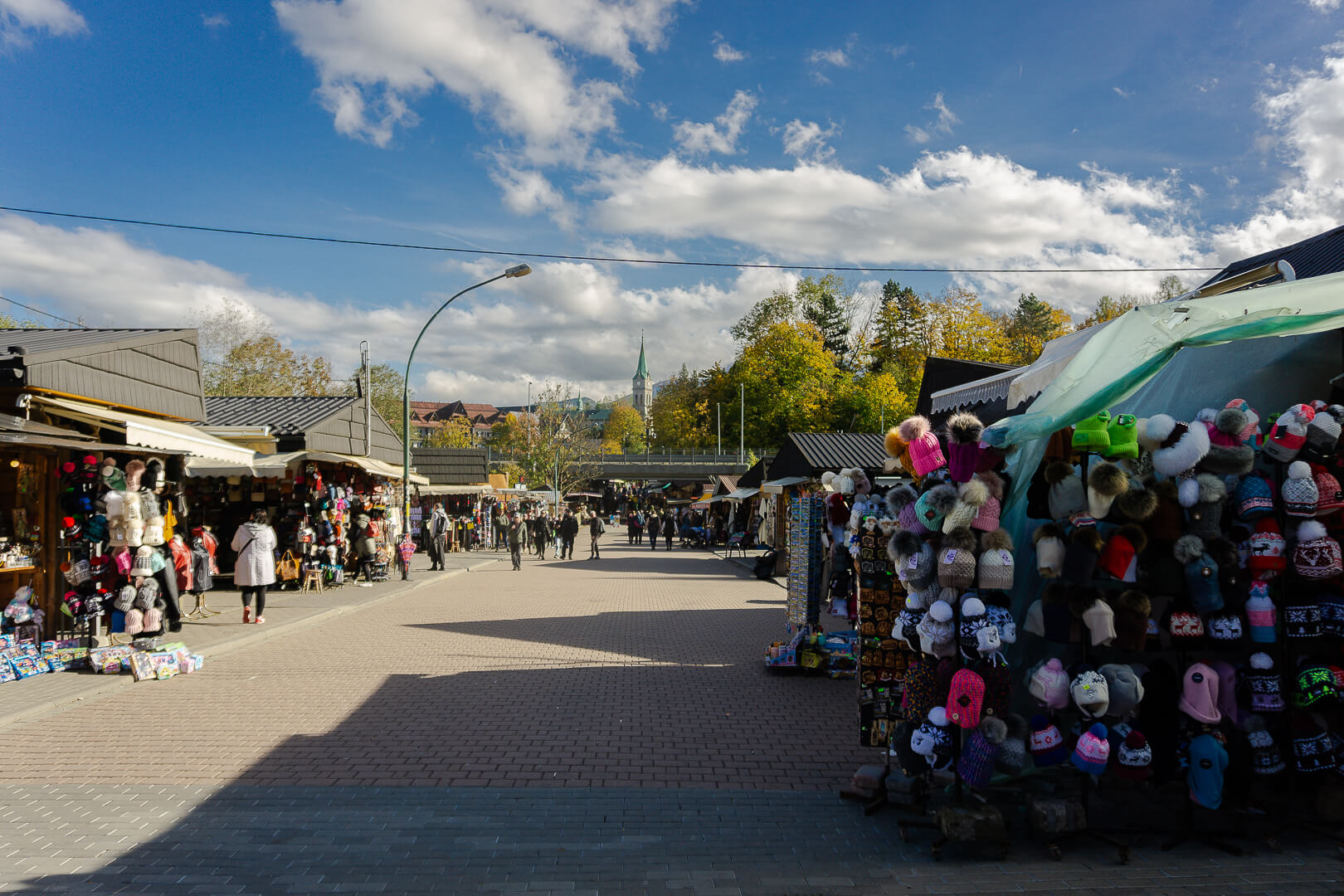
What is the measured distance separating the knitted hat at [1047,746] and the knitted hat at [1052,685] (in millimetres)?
134

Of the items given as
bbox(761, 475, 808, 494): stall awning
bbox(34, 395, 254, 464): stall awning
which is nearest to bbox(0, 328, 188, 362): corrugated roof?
bbox(34, 395, 254, 464): stall awning

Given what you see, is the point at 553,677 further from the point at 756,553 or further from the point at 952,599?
the point at 756,553

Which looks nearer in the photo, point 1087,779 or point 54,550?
point 1087,779

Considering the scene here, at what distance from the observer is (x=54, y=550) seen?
9641 mm

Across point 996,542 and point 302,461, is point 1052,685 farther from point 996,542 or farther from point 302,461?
point 302,461

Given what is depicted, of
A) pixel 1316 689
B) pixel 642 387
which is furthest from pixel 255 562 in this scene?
pixel 642 387

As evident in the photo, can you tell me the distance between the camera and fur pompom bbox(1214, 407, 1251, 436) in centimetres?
464

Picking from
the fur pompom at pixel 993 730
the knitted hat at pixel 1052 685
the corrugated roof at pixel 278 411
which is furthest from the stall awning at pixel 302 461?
the knitted hat at pixel 1052 685

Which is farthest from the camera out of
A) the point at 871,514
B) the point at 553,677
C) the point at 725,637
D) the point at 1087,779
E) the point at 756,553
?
the point at 756,553

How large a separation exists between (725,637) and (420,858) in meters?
7.96

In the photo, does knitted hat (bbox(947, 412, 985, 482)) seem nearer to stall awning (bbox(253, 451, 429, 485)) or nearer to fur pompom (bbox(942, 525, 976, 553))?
fur pompom (bbox(942, 525, 976, 553))

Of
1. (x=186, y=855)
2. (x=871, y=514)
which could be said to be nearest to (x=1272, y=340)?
(x=871, y=514)

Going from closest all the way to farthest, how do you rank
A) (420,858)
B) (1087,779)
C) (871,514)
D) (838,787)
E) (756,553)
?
(420,858)
(1087,779)
(838,787)
(871,514)
(756,553)

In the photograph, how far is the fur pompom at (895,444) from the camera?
532 centimetres
